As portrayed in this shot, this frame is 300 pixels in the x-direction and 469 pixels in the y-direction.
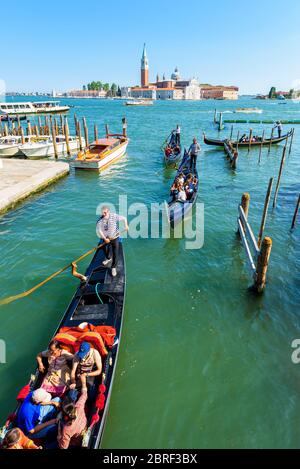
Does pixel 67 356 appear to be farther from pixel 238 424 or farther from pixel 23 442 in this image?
pixel 238 424

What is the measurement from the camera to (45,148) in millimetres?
21781

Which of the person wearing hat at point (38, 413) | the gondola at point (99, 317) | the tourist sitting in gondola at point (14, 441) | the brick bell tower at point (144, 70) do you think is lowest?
the gondola at point (99, 317)

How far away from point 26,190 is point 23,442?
11733 millimetres

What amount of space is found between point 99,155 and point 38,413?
17174 mm

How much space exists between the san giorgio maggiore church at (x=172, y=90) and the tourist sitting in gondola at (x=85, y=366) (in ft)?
517

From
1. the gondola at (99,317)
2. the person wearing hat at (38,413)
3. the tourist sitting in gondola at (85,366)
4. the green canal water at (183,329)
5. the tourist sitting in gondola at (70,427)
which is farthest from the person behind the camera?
the green canal water at (183,329)

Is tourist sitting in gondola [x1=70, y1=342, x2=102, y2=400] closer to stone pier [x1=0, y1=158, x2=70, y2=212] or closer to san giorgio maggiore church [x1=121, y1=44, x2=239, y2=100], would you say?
stone pier [x1=0, y1=158, x2=70, y2=212]

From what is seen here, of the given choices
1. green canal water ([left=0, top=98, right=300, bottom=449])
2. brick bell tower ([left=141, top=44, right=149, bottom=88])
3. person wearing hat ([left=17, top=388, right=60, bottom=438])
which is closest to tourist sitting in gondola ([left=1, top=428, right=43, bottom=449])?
person wearing hat ([left=17, top=388, right=60, bottom=438])

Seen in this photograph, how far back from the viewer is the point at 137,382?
5.46 metres

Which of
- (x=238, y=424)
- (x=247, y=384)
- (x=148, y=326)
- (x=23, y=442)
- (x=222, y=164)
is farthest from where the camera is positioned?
(x=222, y=164)

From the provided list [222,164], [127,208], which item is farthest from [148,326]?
[222,164]

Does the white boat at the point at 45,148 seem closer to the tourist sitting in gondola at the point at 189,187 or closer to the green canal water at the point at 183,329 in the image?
the green canal water at the point at 183,329

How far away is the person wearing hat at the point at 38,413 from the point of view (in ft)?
13.1

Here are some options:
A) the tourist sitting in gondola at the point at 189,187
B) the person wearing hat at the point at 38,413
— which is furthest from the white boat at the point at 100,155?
the person wearing hat at the point at 38,413
